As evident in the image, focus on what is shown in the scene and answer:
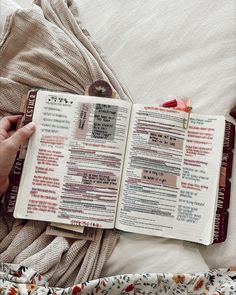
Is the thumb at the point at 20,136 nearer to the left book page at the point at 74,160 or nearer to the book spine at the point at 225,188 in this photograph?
the left book page at the point at 74,160

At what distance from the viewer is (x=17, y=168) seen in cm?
90

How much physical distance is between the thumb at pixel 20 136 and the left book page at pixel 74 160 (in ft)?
0.06

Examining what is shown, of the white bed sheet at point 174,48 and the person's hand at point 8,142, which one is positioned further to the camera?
the white bed sheet at point 174,48

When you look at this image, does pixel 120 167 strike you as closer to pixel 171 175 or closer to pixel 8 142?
pixel 171 175

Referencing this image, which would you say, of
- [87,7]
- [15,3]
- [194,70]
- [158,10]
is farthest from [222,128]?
[15,3]

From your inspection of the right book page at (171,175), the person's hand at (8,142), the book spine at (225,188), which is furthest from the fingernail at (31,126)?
the book spine at (225,188)

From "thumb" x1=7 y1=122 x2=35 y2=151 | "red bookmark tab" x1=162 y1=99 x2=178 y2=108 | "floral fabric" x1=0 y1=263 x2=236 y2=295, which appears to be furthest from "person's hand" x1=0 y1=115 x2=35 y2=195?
"red bookmark tab" x1=162 y1=99 x2=178 y2=108

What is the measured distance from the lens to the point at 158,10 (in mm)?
1010

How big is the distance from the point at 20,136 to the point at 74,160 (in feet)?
0.39

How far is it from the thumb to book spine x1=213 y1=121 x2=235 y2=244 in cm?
41

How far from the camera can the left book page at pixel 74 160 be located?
2.90 ft

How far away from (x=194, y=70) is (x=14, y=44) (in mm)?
402

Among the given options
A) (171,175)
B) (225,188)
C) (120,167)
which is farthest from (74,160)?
(225,188)

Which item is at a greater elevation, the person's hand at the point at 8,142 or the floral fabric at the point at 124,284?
the person's hand at the point at 8,142
